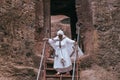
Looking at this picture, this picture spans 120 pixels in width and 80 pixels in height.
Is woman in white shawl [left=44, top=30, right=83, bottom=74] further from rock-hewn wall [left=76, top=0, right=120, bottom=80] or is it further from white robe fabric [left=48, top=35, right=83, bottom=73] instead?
rock-hewn wall [left=76, top=0, right=120, bottom=80]

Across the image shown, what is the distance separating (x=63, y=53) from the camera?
25.6 ft

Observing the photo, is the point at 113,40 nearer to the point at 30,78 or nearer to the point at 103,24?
the point at 103,24

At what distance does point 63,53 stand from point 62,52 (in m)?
0.03

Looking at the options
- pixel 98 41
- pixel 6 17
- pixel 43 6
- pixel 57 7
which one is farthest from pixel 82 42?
pixel 57 7

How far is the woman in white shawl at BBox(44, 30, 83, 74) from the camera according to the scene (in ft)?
25.4

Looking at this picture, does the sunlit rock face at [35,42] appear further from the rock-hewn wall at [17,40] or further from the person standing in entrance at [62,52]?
the person standing in entrance at [62,52]

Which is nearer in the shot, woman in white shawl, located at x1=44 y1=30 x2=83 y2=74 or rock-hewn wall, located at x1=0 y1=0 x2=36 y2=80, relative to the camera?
woman in white shawl, located at x1=44 y1=30 x2=83 y2=74

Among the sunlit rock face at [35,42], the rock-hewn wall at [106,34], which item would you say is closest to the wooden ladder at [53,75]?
the sunlit rock face at [35,42]

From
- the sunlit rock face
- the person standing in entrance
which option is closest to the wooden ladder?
the person standing in entrance

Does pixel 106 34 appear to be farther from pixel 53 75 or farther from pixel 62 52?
pixel 53 75

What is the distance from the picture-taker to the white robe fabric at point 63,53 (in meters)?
7.74

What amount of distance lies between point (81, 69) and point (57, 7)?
178 inches

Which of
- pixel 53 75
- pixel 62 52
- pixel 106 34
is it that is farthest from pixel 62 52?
pixel 106 34

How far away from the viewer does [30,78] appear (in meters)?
8.00
